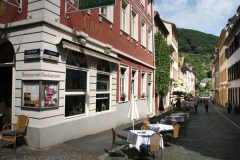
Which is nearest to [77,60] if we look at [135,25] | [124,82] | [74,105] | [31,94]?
[74,105]

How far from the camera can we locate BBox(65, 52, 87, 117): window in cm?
1155

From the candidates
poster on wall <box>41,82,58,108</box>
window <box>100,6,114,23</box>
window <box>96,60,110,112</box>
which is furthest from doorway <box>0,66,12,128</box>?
window <box>100,6,114,23</box>

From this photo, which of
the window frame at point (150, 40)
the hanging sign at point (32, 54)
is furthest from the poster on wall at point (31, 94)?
the window frame at point (150, 40)

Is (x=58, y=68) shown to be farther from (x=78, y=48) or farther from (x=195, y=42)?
(x=195, y=42)

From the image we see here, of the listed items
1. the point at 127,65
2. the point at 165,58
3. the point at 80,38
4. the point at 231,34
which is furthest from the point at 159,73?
the point at 80,38

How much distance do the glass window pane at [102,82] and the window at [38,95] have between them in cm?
431

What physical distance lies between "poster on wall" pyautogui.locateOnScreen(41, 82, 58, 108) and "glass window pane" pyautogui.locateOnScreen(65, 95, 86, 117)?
1.07 metres

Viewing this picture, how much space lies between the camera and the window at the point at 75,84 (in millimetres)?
11555

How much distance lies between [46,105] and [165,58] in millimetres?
22414

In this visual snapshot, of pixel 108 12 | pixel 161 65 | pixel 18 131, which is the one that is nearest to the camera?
pixel 18 131

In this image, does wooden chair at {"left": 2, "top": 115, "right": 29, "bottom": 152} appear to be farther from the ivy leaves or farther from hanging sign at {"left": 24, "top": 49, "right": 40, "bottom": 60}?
the ivy leaves

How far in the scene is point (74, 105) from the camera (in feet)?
39.7

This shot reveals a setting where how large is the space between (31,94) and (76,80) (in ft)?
8.62

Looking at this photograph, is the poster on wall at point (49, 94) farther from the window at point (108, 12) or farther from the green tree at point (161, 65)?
the green tree at point (161, 65)
